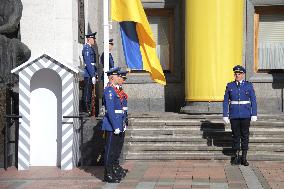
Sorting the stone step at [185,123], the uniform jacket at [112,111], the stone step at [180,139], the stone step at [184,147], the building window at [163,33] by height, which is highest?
the building window at [163,33]

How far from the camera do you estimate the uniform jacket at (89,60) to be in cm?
1444

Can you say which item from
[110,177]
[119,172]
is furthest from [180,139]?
[110,177]

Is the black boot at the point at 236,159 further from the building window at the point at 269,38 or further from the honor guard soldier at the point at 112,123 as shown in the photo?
the building window at the point at 269,38

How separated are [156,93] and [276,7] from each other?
4480 mm

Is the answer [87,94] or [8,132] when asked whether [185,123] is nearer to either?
[87,94]

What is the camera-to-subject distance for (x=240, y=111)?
12.3 m

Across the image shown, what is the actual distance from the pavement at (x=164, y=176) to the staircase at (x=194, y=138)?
272mm

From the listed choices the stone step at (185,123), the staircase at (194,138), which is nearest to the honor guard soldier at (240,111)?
the staircase at (194,138)

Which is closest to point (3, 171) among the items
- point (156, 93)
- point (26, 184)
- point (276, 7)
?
point (26, 184)

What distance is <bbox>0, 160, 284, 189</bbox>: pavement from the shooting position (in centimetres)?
988

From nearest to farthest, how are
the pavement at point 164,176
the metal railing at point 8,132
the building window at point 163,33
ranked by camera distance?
the pavement at point 164,176 < the metal railing at point 8,132 < the building window at point 163,33

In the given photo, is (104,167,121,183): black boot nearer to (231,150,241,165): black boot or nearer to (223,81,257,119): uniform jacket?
(231,150,241,165): black boot

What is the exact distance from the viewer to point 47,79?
12.4 meters

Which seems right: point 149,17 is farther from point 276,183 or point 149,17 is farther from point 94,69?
point 276,183
